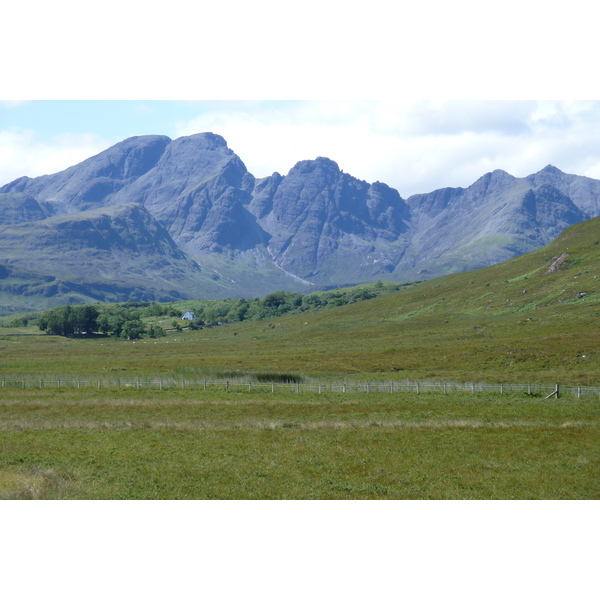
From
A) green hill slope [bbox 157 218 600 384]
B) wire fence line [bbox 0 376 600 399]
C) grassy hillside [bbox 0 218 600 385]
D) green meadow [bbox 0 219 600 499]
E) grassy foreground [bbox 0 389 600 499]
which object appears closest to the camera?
grassy foreground [bbox 0 389 600 499]

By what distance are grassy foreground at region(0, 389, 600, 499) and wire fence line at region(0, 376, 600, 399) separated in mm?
6498

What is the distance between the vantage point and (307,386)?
75438 millimetres

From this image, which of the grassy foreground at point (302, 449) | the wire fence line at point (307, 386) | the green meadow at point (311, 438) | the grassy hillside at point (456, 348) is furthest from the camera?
the grassy hillside at point (456, 348)

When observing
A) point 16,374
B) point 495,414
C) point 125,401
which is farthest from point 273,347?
point 495,414

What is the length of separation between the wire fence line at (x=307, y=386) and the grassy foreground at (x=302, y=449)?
6498 millimetres

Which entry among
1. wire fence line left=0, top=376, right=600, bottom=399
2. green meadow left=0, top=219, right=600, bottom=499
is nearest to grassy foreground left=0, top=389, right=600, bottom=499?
green meadow left=0, top=219, right=600, bottom=499

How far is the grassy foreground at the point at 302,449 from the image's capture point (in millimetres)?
29078

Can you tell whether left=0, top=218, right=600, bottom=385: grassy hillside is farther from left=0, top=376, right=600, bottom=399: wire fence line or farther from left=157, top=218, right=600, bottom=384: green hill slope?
left=0, top=376, right=600, bottom=399: wire fence line

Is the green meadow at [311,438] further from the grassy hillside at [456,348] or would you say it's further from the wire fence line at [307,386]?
the wire fence line at [307,386]

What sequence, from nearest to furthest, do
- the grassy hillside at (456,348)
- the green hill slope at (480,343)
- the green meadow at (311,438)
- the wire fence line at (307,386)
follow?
the green meadow at (311,438) < the wire fence line at (307,386) < the green hill slope at (480,343) < the grassy hillside at (456,348)

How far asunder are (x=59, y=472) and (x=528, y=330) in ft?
389

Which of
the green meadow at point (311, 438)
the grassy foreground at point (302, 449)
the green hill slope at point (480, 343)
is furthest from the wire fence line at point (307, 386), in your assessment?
the green hill slope at point (480, 343)

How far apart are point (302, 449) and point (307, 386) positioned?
37.1 meters

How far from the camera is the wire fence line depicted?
66188mm
